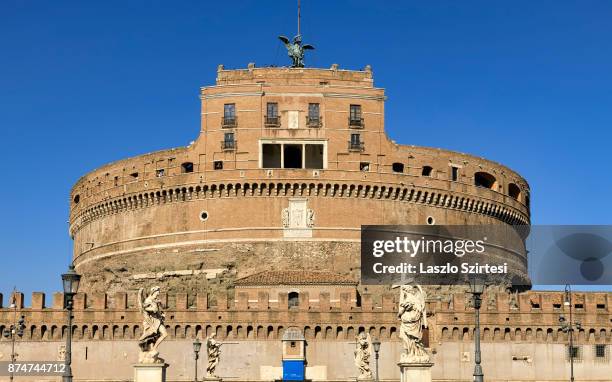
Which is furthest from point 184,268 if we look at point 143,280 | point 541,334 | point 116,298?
point 541,334

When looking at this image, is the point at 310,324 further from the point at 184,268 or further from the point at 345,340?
the point at 184,268

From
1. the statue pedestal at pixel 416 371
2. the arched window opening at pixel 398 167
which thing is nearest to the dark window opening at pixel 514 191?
the arched window opening at pixel 398 167

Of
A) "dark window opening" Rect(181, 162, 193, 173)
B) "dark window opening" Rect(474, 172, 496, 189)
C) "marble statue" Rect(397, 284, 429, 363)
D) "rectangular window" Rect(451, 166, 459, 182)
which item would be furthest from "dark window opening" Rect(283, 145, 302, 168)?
"marble statue" Rect(397, 284, 429, 363)

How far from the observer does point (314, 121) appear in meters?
62.4

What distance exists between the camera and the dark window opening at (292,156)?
64106 mm

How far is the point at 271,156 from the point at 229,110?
12.7 feet

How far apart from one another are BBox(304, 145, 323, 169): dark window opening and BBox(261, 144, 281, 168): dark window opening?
5.81 ft

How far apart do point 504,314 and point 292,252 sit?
13139mm

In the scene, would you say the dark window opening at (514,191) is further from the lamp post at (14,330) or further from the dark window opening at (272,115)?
the lamp post at (14,330)

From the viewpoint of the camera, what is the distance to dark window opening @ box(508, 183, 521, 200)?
7056 cm

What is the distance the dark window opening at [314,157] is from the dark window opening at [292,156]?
80 cm

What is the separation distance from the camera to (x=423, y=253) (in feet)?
203

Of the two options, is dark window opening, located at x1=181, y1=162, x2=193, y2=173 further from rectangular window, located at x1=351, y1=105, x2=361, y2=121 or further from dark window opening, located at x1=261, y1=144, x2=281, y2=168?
rectangular window, located at x1=351, y1=105, x2=361, y2=121
